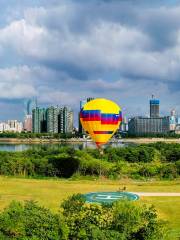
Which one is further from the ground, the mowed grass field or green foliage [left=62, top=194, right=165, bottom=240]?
green foliage [left=62, top=194, right=165, bottom=240]

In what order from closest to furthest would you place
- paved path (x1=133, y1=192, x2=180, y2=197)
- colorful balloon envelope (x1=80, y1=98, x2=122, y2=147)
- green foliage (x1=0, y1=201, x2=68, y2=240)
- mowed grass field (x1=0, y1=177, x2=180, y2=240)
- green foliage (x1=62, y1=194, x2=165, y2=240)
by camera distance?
green foliage (x1=0, y1=201, x2=68, y2=240)
green foliage (x1=62, y1=194, x2=165, y2=240)
mowed grass field (x1=0, y1=177, x2=180, y2=240)
paved path (x1=133, y1=192, x2=180, y2=197)
colorful balloon envelope (x1=80, y1=98, x2=122, y2=147)

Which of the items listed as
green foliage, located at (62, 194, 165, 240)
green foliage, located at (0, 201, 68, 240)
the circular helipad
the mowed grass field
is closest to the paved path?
the circular helipad

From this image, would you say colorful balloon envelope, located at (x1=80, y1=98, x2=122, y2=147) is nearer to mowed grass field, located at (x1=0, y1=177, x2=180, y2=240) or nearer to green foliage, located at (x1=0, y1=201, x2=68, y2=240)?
mowed grass field, located at (x1=0, y1=177, x2=180, y2=240)

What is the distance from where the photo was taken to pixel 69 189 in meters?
44.8

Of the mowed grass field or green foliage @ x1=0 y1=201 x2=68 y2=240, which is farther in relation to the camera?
the mowed grass field

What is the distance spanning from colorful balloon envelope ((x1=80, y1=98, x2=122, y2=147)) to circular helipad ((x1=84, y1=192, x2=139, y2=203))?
8.89 metres

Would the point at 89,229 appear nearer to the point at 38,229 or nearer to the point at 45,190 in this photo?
the point at 38,229

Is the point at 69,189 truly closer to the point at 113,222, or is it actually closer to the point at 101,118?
the point at 101,118

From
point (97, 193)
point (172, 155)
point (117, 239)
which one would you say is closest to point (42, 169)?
point (97, 193)

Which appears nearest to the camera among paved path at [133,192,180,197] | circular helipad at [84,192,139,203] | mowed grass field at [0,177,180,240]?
mowed grass field at [0,177,180,240]

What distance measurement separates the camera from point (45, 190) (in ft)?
144

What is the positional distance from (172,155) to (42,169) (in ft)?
106

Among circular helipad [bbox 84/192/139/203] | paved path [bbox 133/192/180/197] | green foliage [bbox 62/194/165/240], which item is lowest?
circular helipad [bbox 84/192/139/203]

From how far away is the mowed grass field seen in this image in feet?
118
